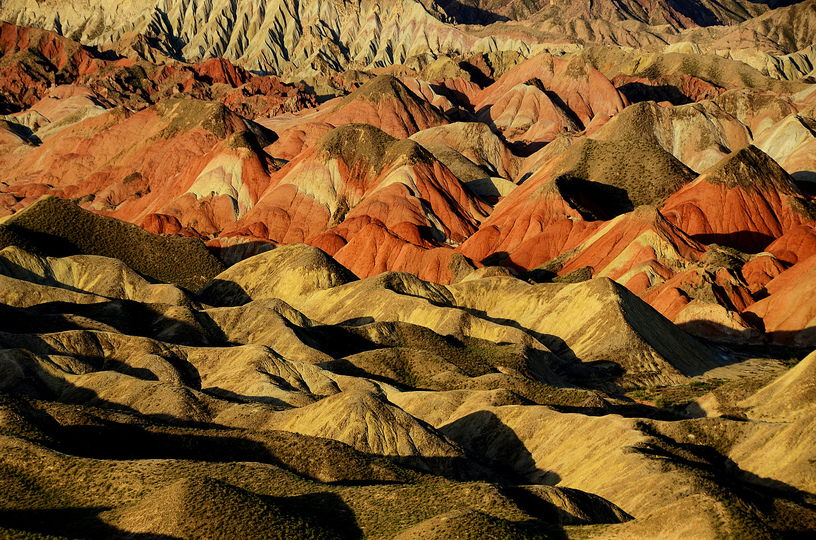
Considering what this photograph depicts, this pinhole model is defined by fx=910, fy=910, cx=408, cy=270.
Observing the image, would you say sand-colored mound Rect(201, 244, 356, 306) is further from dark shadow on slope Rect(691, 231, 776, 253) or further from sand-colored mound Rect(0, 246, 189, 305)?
dark shadow on slope Rect(691, 231, 776, 253)

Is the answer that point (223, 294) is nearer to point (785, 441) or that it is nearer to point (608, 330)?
point (608, 330)

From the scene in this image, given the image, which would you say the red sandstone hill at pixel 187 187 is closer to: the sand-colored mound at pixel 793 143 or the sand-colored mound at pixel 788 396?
the sand-colored mound at pixel 793 143

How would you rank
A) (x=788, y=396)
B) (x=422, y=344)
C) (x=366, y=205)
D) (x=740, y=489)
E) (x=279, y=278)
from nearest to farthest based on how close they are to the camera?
(x=740, y=489), (x=788, y=396), (x=422, y=344), (x=279, y=278), (x=366, y=205)

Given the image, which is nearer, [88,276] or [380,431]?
[380,431]

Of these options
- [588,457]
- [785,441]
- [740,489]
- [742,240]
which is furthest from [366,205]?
[740,489]

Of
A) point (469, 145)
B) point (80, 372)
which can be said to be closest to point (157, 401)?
point (80, 372)

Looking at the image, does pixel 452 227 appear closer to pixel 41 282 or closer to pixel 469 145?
pixel 469 145

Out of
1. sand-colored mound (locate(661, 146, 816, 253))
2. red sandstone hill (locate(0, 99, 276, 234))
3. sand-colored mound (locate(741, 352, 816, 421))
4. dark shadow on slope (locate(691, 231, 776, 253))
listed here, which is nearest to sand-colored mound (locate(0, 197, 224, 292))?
red sandstone hill (locate(0, 99, 276, 234))
